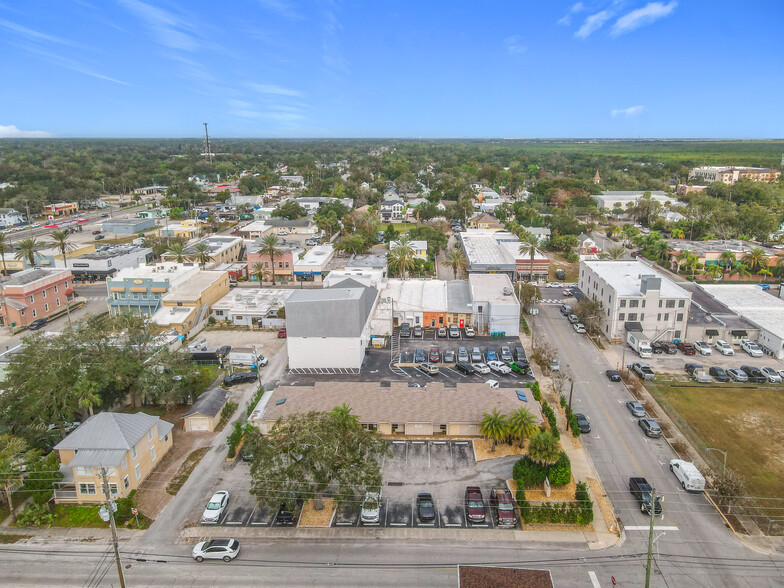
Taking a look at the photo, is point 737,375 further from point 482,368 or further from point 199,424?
point 199,424

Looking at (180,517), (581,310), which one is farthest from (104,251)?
(581,310)

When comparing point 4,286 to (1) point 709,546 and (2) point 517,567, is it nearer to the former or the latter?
(2) point 517,567

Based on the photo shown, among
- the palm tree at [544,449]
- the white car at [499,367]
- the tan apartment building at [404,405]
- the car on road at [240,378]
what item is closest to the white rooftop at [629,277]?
the white car at [499,367]

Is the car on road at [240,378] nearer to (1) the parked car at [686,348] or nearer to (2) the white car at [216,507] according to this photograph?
(2) the white car at [216,507]

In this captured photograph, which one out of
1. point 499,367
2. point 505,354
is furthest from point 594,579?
point 505,354

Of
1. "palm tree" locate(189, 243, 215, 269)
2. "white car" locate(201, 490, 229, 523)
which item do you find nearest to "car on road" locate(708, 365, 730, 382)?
"white car" locate(201, 490, 229, 523)

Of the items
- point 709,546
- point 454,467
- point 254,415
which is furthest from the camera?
point 254,415
